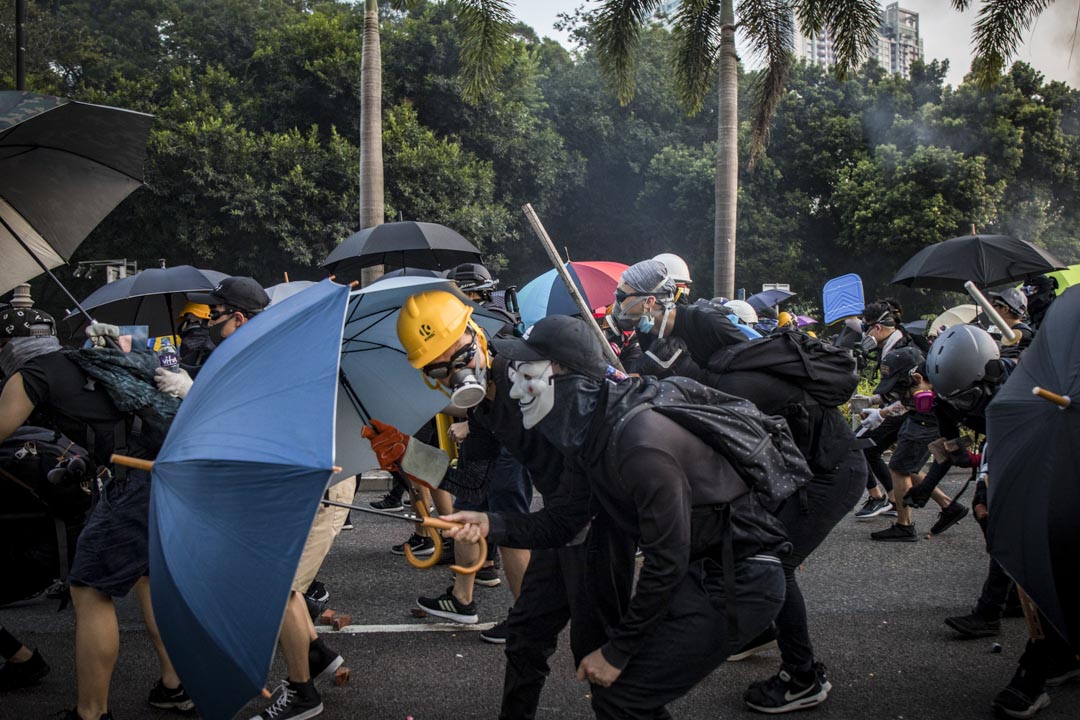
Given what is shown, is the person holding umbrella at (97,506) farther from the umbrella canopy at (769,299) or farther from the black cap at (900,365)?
the umbrella canopy at (769,299)

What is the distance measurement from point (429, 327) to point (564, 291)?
4.68 m

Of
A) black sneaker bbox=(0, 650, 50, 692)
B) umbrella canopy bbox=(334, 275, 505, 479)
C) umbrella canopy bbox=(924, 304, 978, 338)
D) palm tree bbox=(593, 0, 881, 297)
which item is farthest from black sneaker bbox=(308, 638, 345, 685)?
palm tree bbox=(593, 0, 881, 297)

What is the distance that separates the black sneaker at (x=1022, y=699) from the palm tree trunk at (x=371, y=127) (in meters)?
10.2

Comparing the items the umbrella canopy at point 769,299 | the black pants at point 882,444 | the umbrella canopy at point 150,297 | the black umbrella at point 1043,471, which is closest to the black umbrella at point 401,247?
the umbrella canopy at point 150,297

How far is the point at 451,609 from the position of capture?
5270 millimetres

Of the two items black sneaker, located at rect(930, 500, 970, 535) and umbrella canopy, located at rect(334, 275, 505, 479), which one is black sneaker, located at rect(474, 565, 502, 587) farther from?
black sneaker, located at rect(930, 500, 970, 535)

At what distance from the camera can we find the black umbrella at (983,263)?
707 centimetres

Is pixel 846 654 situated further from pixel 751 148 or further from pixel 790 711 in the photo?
pixel 751 148

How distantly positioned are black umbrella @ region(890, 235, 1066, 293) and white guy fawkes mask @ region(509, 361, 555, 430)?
5344 mm

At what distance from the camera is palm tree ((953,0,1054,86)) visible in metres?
13.1

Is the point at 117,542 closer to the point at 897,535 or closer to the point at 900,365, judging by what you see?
the point at 900,365

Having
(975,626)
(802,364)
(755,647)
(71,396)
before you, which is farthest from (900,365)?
(71,396)

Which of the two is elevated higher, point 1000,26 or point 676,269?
point 1000,26

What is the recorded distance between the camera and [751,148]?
1606cm
